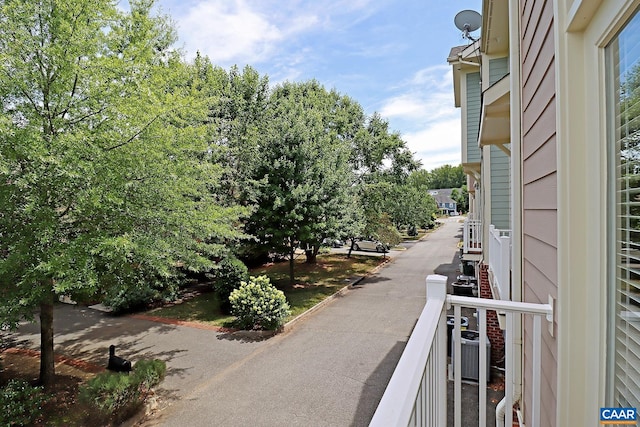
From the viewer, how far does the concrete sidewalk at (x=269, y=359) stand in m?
5.65

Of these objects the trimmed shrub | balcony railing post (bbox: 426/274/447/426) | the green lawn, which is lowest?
the green lawn

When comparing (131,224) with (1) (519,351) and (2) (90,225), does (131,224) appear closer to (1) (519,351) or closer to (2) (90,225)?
(2) (90,225)

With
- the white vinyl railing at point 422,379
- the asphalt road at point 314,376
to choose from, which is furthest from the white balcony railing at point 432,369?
the asphalt road at point 314,376

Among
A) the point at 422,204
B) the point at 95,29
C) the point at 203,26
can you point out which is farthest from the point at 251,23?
the point at 422,204

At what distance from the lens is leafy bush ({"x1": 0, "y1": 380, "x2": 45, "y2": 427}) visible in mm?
4664

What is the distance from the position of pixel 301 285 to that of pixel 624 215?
46.5 ft

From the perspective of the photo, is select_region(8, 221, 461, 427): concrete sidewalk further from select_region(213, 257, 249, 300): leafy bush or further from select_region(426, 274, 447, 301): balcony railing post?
select_region(426, 274, 447, 301): balcony railing post

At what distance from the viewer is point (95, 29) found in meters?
5.41

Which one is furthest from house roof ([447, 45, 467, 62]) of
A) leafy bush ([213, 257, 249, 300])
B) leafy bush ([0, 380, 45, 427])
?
leafy bush ([0, 380, 45, 427])

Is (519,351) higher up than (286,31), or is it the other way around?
(286,31)

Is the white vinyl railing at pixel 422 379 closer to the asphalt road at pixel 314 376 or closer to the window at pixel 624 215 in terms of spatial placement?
the window at pixel 624 215

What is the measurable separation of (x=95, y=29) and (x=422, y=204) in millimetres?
35524

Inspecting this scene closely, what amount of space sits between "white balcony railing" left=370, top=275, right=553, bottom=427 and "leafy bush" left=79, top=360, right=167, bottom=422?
5.45m

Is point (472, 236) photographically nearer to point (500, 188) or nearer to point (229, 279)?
point (500, 188)
